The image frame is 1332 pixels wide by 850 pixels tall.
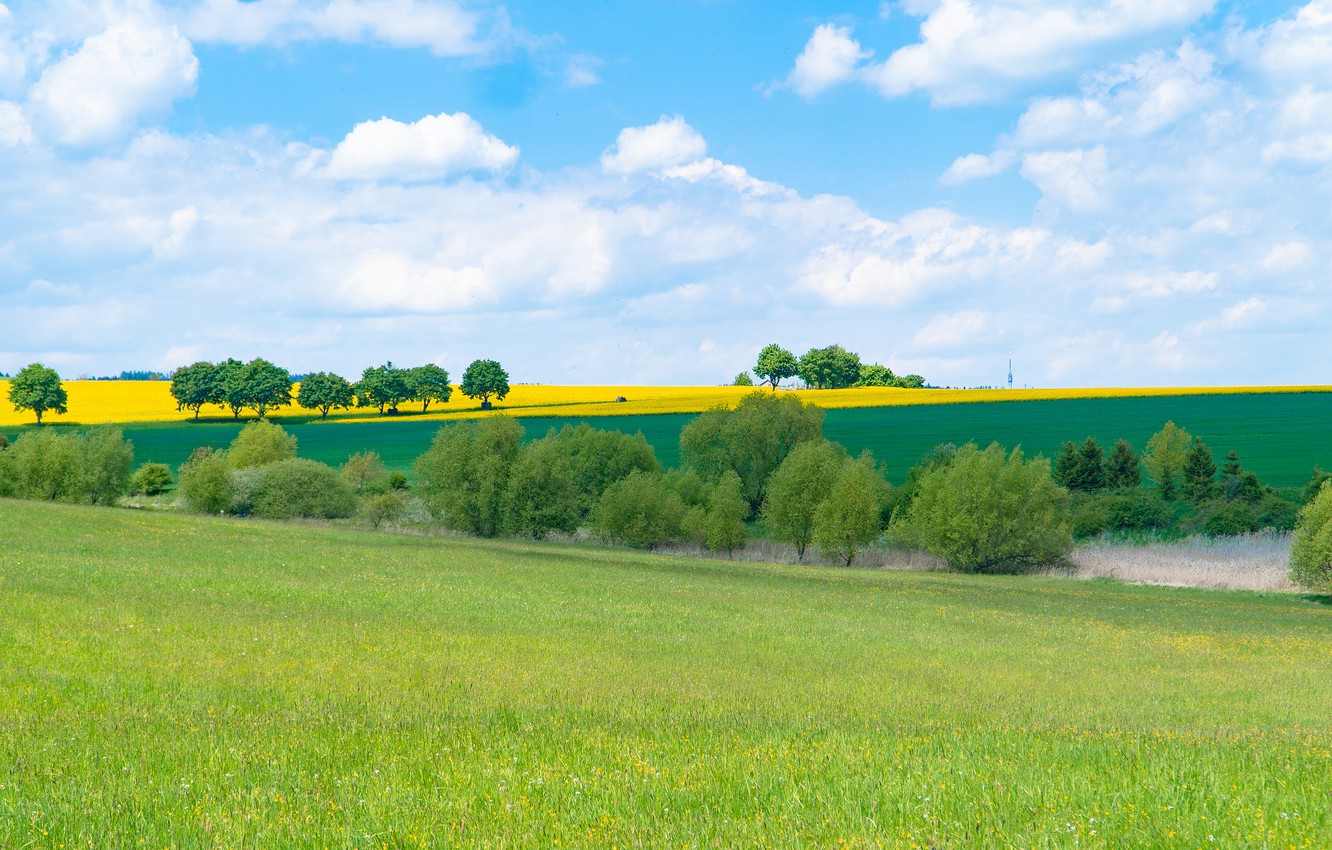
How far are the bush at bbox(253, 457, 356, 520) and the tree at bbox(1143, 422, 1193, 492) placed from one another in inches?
2820

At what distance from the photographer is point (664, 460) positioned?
4670 inches

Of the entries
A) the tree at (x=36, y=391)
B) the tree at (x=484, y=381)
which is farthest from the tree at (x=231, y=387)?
the tree at (x=484, y=381)

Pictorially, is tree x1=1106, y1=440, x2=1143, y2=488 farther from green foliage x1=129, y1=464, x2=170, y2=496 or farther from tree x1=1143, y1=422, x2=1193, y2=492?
green foliage x1=129, y1=464, x2=170, y2=496

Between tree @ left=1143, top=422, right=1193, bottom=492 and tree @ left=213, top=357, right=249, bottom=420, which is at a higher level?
tree @ left=213, top=357, right=249, bottom=420

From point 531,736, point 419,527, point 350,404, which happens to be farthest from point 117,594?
point 350,404

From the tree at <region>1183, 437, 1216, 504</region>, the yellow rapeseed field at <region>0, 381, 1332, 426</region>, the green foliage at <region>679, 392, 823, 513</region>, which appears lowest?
the tree at <region>1183, 437, 1216, 504</region>

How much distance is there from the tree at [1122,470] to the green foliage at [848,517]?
28.5 m

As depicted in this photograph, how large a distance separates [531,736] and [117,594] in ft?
58.4

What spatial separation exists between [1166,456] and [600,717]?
89422 millimetres

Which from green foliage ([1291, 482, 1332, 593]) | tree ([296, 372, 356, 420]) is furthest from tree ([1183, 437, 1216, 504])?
tree ([296, 372, 356, 420])

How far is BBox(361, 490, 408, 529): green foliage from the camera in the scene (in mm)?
86500

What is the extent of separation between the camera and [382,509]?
86688 mm

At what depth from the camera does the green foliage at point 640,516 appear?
80.9m

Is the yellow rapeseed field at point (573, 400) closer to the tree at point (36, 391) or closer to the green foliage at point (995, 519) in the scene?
the tree at point (36, 391)
